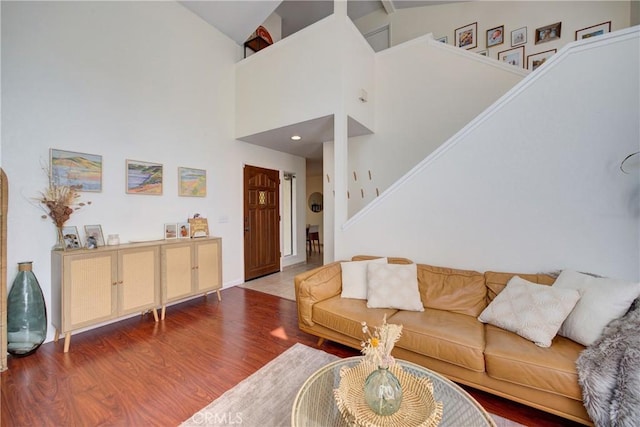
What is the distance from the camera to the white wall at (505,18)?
3.55 meters

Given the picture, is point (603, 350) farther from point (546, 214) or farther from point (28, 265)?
point (28, 265)

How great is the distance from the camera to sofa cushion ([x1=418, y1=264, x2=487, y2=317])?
2.15m

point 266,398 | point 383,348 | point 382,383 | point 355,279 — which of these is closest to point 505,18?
point 355,279

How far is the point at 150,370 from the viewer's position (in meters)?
2.00

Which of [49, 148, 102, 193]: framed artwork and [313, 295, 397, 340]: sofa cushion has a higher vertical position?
[49, 148, 102, 193]: framed artwork

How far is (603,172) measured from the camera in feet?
6.33

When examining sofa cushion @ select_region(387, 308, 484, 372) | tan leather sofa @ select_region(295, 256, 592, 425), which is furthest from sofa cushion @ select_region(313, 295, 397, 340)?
sofa cushion @ select_region(387, 308, 484, 372)

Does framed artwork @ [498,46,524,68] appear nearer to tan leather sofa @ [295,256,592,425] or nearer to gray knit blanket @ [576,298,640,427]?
tan leather sofa @ [295,256,592,425]

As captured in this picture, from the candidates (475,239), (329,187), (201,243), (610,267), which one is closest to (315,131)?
(329,187)

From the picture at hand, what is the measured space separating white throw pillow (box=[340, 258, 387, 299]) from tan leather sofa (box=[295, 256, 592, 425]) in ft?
0.27

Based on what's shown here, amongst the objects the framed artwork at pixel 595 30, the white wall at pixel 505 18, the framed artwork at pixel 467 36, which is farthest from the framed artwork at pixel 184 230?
the framed artwork at pixel 595 30

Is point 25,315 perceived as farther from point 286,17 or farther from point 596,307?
point 286,17

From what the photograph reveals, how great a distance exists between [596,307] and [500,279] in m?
0.61

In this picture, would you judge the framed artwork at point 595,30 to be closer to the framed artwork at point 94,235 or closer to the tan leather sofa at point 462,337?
the tan leather sofa at point 462,337
